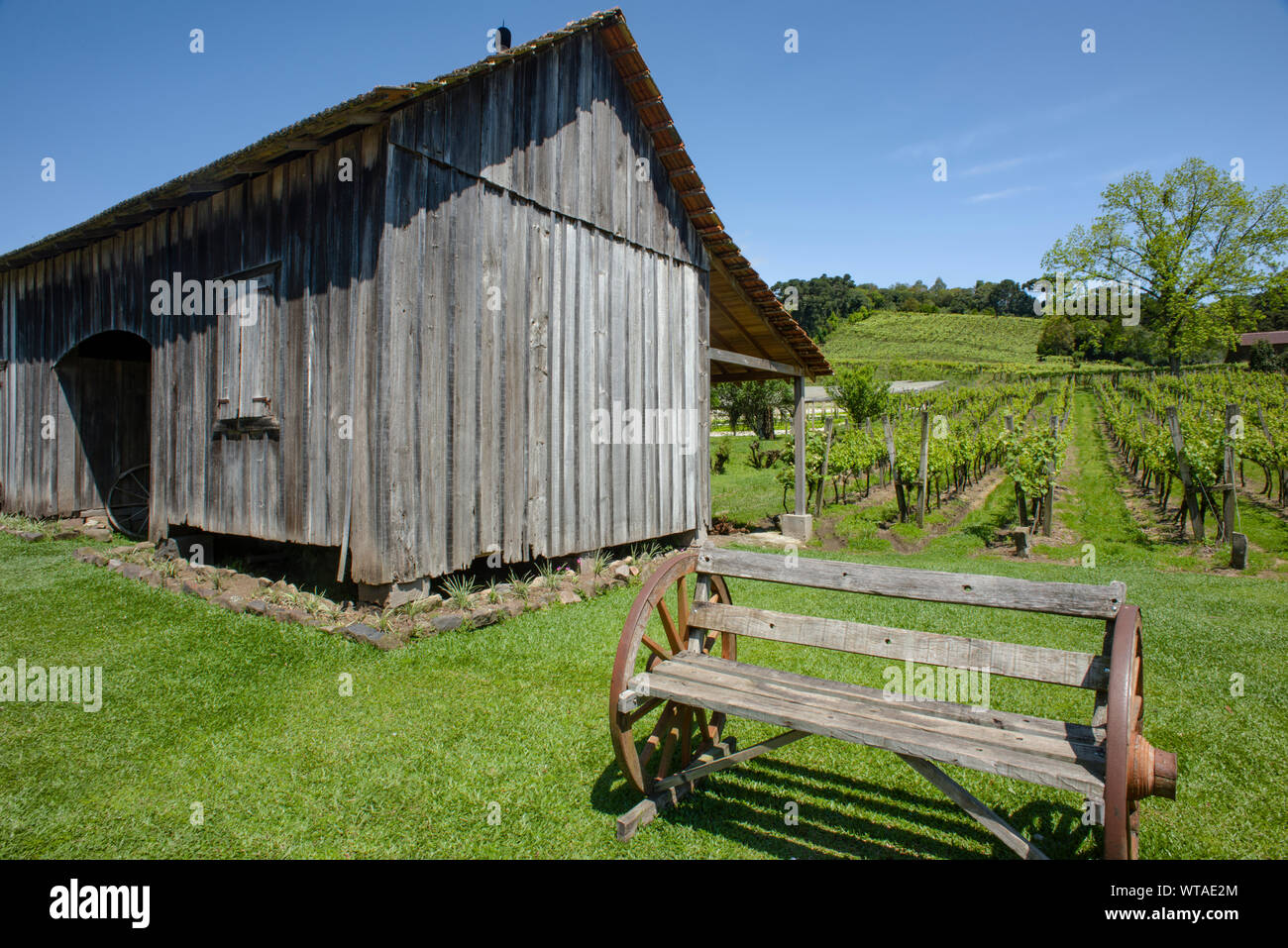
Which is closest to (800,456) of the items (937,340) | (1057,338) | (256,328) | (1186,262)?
(256,328)

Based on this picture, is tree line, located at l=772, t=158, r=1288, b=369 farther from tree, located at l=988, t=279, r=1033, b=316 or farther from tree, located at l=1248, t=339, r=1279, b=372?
tree, located at l=988, t=279, r=1033, b=316

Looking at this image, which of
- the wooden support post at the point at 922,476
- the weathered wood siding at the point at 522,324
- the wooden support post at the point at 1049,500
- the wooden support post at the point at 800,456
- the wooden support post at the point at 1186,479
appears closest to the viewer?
the weathered wood siding at the point at 522,324

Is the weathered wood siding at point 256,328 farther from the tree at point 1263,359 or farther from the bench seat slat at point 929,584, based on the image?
the tree at point 1263,359

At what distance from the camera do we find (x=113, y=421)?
1199 cm

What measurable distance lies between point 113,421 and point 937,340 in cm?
7938

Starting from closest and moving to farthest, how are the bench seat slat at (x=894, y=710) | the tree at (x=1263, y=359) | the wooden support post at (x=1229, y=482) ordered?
the bench seat slat at (x=894, y=710) < the wooden support post at (x=1229, y=482) < the tree at (x=1263, y=359)

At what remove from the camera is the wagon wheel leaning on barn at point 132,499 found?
1155cm

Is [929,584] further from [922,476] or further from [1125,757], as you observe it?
[922,476]

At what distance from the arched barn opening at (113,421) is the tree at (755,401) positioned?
23007mm

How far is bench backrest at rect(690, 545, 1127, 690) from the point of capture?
2.78 meters

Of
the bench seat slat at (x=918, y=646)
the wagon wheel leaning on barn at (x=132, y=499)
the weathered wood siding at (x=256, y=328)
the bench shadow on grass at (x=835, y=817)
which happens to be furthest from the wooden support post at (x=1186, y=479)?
the wagon wheel leaning on barn at (x=132, y=499)

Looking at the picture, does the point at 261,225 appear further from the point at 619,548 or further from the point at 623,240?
the point at 619,548

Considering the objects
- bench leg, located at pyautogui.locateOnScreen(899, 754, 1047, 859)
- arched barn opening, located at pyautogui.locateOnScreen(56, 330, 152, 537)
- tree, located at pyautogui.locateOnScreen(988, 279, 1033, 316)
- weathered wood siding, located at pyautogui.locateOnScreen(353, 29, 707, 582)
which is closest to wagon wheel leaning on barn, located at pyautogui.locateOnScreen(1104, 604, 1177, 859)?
bench leg, located at pyautogui.locateOnScreen(899, 754, 1047, 859)

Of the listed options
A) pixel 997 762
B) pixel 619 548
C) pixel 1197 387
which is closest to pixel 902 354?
pixel 1197 387
